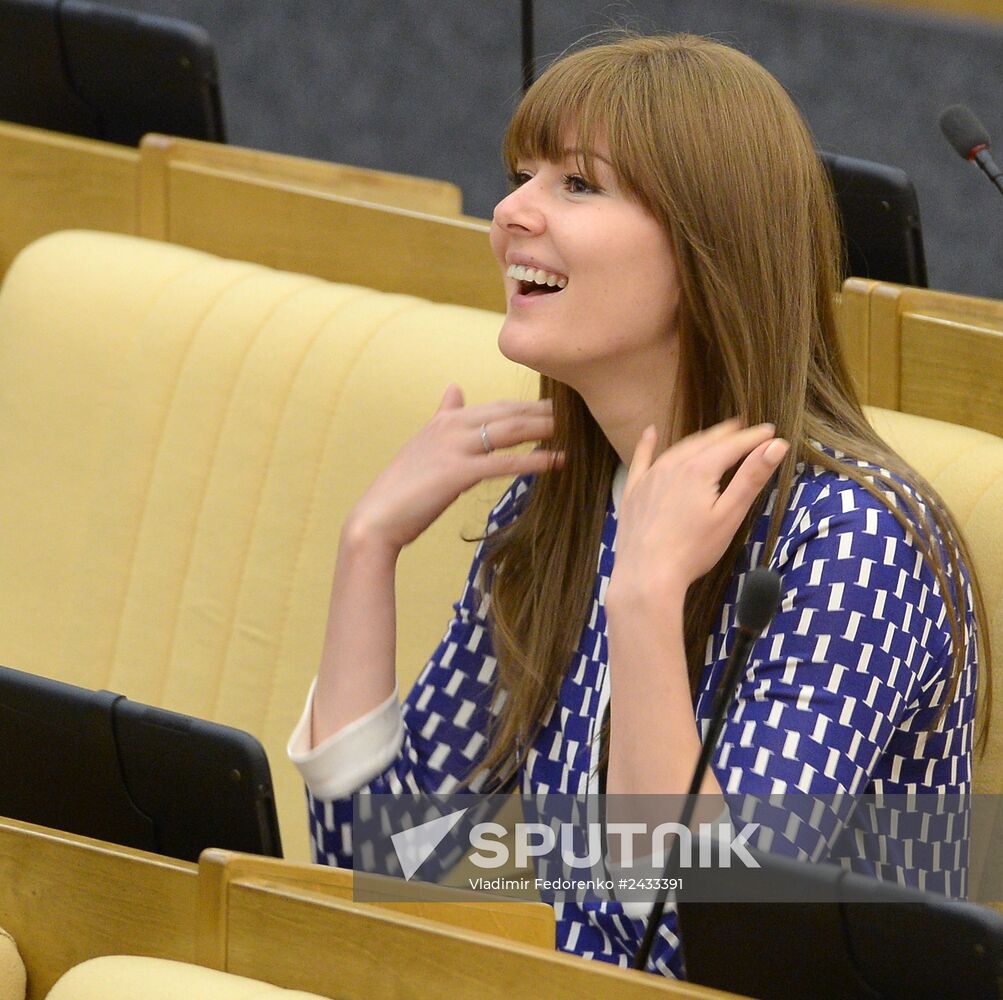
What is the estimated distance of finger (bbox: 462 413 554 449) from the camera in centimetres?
127

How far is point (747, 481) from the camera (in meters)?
1.02

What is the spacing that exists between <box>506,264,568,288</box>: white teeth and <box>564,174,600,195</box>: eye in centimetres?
5

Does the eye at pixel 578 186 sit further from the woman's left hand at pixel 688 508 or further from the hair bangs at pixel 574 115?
the woman's left hand at pixel 688 508

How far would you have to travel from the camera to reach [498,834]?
1.30 m

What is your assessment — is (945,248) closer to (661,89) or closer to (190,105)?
(190,105)

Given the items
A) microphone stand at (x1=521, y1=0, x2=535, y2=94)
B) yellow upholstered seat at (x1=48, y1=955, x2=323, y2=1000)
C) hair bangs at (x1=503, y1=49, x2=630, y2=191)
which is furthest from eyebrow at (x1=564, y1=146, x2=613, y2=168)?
microphone stand at (x1=521, y1=0, x2=535, y2=94)

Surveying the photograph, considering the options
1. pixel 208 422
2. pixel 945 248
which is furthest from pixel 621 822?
pixel 945 248

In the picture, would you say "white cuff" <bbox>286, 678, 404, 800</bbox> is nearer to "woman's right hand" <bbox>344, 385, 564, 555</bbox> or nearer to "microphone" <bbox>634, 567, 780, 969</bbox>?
"woman's right hand" <bbox>344, 385, 564, 555</bbox>

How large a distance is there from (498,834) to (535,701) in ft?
0.46

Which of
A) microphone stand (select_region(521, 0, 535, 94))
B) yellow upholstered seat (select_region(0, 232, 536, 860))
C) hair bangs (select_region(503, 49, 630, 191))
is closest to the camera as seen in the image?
hair bangs (select_region(503, 49, 630, 191))

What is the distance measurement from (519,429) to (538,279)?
149mm

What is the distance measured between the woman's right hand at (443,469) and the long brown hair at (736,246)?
15 centimetres

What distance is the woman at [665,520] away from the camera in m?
1.02

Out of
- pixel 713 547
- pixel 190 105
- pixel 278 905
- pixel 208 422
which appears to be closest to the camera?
pixel 278 905
